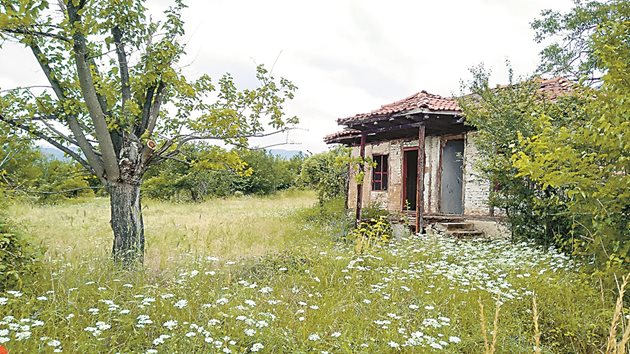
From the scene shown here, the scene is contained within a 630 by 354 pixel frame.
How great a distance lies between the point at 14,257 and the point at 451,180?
1087 cm

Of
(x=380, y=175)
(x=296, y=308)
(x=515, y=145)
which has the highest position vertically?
(x=515, y=145)

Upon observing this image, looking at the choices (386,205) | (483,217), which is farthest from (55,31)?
(386,205)

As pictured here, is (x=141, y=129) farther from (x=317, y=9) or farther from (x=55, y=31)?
(x=317, y=9)

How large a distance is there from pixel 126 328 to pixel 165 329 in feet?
0.96

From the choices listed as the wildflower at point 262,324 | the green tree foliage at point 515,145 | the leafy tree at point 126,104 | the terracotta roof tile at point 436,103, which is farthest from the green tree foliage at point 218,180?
the wildflower at point 262,324

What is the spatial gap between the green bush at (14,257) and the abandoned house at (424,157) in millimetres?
6194

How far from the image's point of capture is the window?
13.9 metres

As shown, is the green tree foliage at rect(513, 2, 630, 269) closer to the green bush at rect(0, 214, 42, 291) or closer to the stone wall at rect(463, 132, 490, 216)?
the green bush at rect(0, 214, 42, 291)

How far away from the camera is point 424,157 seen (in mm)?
10594

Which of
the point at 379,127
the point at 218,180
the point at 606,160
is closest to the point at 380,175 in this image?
the point at 379,127

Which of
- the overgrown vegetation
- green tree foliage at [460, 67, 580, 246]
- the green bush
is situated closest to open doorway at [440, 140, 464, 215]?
green tree foliage at [460, 67, 580, 246]

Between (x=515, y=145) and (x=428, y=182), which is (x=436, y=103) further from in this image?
(x=515, y=145)

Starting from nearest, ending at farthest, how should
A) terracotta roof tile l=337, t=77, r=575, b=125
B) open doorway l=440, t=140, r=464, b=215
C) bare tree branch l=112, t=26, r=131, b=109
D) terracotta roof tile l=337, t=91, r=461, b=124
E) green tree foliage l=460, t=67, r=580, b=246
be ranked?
bare tree branch l=112, t=26, r=131, b=109
green tree foliage l=460, t=67, r=580, b=246
terracotta roof tile l=337, t=77, r=575, b=125
terracotta roof tile l=337, t=91, r=461, b=124
open doorway l=440, t=140, r=464, b=215

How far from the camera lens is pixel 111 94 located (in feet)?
18.2
